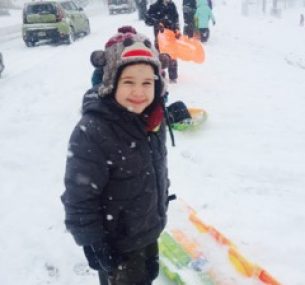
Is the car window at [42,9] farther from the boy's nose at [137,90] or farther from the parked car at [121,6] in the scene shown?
the parked car at [121,6]

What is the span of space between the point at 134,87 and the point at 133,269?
0.98m

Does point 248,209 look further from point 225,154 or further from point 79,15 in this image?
point 79,15

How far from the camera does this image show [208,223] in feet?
14.0

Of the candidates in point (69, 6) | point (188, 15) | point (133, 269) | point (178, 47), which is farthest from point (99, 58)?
point (69, 6)

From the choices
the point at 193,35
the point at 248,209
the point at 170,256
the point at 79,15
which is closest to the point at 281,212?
the point at 248,209

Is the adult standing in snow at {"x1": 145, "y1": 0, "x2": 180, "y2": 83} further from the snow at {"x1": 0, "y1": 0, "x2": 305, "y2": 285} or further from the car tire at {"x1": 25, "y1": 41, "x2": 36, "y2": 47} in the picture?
→ the car tire at {"x1": 25, "y1": 41, "x2": 36, "y2": 47}

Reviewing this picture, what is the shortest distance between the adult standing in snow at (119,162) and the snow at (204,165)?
1392 millimetres

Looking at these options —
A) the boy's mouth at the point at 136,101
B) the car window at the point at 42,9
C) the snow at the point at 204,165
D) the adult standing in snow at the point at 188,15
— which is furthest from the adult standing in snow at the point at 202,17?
the boy's mouth at the point at 136,101

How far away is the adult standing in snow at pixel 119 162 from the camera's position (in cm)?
210

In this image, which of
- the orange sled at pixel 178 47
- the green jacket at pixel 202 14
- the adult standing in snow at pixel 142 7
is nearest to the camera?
the orange sled at pixel 178 47

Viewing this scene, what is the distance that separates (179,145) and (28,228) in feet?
8.63

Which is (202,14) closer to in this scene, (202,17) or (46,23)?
(202,17)

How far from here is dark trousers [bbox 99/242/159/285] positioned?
93.0 inches

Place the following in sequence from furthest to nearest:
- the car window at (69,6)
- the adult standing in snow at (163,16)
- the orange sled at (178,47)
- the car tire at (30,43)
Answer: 1. the car window at (69,6)
2. the car tire at (30,43)
3. the adult standing in snow at (163,16)
4. the orange sled at (178,47)
